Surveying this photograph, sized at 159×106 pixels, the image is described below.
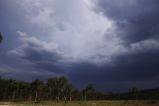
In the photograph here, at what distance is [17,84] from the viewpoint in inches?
6560

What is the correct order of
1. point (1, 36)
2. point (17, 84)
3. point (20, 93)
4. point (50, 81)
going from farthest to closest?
point (20, 93) → point (50, 81) → point (17, 84) → point (1, 36)

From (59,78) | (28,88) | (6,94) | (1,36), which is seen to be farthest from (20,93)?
(1,36)

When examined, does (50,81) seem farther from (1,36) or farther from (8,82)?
(1,36)

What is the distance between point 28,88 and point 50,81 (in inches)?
552

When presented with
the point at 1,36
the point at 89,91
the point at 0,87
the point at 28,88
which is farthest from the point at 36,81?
the point at 1,36

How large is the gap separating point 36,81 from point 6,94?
32.1m

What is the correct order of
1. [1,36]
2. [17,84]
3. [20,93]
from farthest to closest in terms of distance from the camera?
[20,93]
[17,84]
[1,36]

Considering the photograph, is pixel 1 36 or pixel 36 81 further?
pixel 36 81

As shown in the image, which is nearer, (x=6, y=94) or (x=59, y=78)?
(x=59, y=78)

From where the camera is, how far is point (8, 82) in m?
170

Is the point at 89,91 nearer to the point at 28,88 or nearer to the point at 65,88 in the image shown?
the point at 65,88

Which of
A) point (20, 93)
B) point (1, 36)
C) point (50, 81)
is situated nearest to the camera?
point (1, 36)

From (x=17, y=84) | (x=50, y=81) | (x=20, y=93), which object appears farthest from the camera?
(x=20, y=93)

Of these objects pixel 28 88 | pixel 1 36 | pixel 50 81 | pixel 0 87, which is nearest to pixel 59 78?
pixel 50 81
